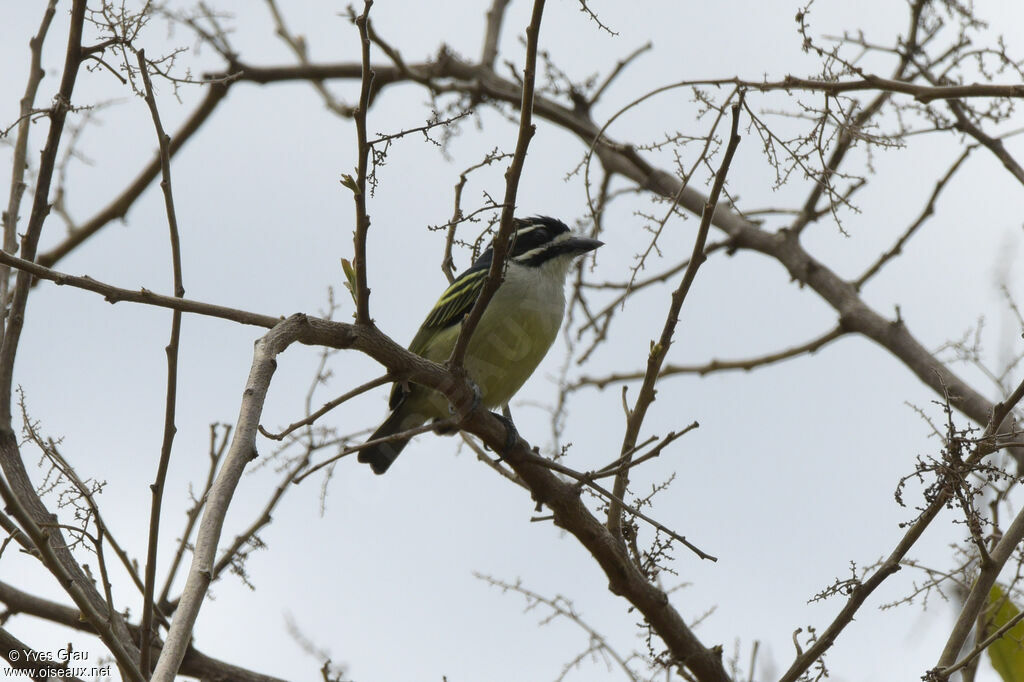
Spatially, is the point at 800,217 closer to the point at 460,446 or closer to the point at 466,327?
the point at 460,446

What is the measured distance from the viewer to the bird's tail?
604cm

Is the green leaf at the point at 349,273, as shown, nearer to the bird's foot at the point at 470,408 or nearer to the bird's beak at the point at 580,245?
the bird's foot at the point at 470,408

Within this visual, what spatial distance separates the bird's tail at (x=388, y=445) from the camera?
6.04 metres

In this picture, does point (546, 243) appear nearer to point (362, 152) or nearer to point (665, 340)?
point (665, 340)

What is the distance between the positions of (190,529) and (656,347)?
1.92 m

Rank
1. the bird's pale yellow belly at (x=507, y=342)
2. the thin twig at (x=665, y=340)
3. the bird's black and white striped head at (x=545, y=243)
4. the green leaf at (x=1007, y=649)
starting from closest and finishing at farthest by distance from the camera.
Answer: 1. the thin twig at (x=665, y=340)
2. the green leaf at (x=1007, y=649)
3. the bird's pale yellow belly at (x=507, y=342)
4. the bird's black and white striped head at (x=545, y=243)

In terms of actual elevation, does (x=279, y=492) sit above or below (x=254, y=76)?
below

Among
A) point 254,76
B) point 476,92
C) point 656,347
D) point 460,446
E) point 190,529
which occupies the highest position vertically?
point 254,76

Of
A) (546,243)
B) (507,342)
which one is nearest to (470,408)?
(507,342)

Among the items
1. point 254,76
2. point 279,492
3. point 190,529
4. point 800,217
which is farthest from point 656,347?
point 254,76

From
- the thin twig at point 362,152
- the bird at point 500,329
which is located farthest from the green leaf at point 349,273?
the bird at point 500,329

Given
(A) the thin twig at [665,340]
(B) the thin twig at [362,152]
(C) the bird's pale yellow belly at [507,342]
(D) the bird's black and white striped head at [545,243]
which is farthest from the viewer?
(D) the bird's black and white striped head at [545,243]

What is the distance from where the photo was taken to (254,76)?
7219mm

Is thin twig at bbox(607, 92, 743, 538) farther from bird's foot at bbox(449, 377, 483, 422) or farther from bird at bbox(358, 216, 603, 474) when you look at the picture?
bird at bbox(358, 216, 603, 474)
